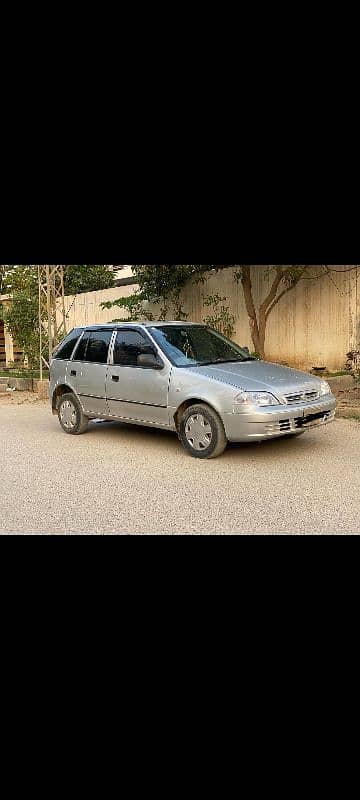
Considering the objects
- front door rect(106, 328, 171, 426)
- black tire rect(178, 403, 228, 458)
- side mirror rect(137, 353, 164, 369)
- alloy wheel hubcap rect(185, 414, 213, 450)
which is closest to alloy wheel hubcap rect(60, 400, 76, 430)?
front door rect(106, 328, 171, 426)

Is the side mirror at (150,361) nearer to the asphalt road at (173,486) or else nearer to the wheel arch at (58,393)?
the asphalt road at (173,486)

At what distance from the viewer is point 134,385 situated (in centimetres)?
803

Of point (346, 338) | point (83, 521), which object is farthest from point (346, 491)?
point (346, 338)

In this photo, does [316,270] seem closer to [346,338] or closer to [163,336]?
[346,338]

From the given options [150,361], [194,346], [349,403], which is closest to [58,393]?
[150,361]

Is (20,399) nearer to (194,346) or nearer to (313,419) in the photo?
(194,346)

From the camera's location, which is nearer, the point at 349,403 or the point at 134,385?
the point at 134,385

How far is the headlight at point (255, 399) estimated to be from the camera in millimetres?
6828

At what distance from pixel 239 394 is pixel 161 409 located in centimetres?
118

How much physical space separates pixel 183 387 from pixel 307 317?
698 cm

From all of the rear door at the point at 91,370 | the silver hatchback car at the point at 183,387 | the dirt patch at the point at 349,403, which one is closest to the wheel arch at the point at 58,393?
the silver hatchback car at the point at 183,387

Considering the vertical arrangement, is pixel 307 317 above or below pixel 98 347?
above

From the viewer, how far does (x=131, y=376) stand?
8102 mm

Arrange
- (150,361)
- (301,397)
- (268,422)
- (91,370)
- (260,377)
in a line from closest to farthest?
1. (268,422)
2. (301,397)
3. (260,377)
4. (150,361)
5. (91,370)
